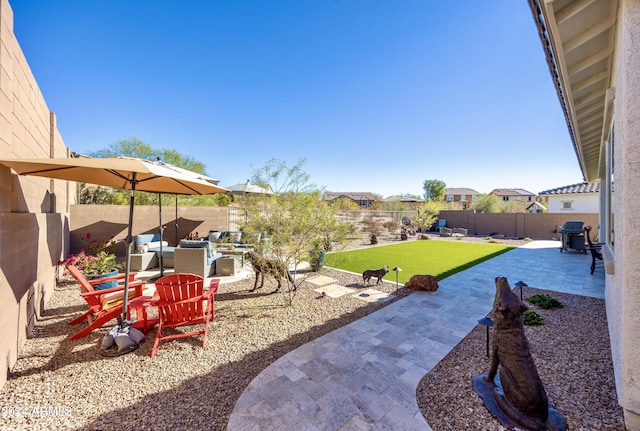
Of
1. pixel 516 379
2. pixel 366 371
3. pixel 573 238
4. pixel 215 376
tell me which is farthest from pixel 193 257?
pixel 573 238

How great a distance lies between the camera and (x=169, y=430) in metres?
2.08

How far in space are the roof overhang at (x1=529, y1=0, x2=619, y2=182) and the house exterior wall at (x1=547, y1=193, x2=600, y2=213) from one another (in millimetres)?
20429

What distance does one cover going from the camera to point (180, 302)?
338 cm

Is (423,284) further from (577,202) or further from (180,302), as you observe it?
(577,202)

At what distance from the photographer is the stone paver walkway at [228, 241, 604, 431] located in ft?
7.27

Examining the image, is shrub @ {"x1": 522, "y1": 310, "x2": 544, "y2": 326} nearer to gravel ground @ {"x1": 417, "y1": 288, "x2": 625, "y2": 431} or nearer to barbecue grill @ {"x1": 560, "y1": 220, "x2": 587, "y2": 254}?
gravel ground @ {"x1": 417, "y1": 288, "x2": 625, "y2": 431}

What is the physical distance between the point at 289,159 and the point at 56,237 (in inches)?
253

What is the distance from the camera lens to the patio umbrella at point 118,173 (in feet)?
10.1

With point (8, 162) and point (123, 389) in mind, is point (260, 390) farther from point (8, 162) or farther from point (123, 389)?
point (8, 162)

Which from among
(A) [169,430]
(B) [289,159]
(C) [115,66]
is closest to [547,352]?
(A) [169,430]

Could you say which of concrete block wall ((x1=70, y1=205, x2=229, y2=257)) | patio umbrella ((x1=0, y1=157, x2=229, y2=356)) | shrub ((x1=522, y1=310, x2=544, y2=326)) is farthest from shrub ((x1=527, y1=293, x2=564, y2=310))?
concrete block wall ((x1=70, y1=205, x2=229, y2=257))

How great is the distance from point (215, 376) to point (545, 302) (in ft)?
20.2

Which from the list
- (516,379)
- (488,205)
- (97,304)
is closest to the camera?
(516,379)

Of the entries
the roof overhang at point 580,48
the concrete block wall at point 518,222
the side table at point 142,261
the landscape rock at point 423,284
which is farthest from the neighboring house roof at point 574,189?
the side table at point 142,261
